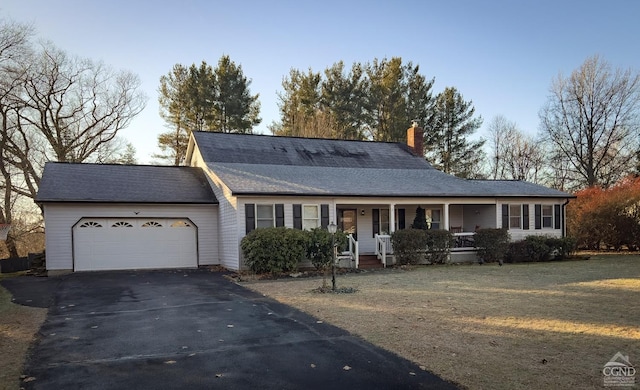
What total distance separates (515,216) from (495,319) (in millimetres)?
13712

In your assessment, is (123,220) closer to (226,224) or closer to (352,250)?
(226,224)

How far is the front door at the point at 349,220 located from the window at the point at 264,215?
374cm

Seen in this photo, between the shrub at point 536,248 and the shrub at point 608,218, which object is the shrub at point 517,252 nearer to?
the shrub at point 536,248

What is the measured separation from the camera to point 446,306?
8.67 m

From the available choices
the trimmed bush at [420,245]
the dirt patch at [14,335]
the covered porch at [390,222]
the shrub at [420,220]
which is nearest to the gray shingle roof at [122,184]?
the covered porch at [390,222]

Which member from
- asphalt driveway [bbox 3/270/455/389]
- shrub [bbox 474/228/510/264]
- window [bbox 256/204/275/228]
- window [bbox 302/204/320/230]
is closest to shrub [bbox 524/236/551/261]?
shrub [bbox 474/228/510/264]

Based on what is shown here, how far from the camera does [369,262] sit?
17.1 metres

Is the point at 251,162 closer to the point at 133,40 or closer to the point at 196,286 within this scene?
the point at 133,40

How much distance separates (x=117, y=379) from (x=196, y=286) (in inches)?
301

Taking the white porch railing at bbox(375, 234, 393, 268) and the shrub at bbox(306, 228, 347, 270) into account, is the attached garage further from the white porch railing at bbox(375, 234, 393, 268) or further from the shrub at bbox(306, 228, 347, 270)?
the white porch railing at bbox(375, 234, 393, 268)

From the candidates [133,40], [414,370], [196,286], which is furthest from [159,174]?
[414,370]

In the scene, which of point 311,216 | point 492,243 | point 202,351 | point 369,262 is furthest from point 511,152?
point 202,351

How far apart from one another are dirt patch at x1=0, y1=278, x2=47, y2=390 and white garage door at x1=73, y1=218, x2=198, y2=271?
563 centimetres

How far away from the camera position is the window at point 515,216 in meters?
19.6
